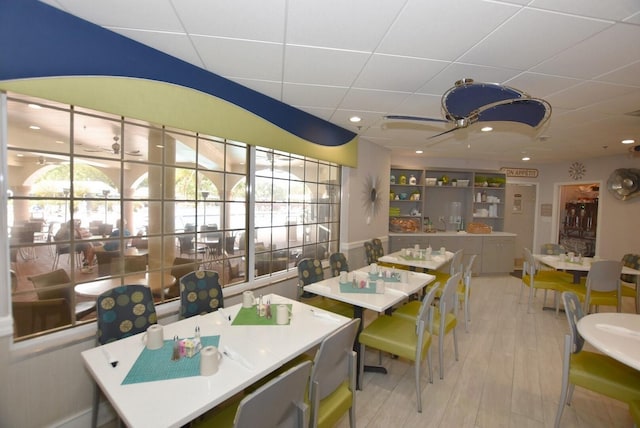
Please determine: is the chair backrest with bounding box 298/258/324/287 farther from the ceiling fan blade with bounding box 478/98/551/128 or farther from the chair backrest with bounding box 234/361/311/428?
the ceiling fan blade with bounding box 478/98/551/128

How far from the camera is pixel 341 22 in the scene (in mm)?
1737

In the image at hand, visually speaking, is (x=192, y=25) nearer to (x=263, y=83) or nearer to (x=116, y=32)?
(x=116, y=32)

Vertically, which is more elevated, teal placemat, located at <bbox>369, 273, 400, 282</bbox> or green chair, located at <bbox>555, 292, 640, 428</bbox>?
teal placemat, located at <bbox>369, 273, 400, 282</bbox>

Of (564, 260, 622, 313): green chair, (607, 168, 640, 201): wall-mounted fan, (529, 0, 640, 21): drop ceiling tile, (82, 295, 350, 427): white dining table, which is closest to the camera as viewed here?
(82, 295, 350, 427): white dining table

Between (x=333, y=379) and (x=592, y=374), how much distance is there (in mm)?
1757

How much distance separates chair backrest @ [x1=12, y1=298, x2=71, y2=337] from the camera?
5.78ft

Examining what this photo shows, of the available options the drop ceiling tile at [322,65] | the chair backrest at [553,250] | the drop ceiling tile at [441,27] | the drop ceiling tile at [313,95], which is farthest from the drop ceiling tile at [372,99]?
the chair backrest at [553,250]

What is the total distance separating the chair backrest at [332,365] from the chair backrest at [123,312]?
1307 mm

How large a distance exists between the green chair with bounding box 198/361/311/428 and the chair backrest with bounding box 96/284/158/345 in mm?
907

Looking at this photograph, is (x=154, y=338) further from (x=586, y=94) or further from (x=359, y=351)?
(x=586, y=94)

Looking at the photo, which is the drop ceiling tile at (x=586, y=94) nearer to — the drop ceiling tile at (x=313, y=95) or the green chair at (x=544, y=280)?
the drop ceiling tile at (x=313, y=95)

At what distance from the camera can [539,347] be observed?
3223mm

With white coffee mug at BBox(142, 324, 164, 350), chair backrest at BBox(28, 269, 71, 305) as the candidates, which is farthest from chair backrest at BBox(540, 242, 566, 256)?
chair backrest at BBox(28, 269, 71, 305)

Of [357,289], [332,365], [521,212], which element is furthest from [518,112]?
[521,212]
